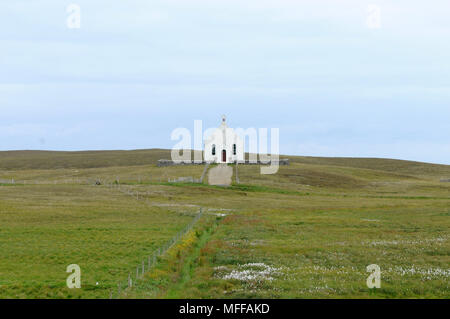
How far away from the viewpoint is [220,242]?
128 feet

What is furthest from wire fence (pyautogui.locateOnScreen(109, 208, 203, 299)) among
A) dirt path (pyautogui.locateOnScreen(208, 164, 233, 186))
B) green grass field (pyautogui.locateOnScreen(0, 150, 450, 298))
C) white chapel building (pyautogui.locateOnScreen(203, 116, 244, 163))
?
white chapel building (pyautogui.locateOnScreen(203, 116, 244, 163))

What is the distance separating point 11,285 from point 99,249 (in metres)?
9.93

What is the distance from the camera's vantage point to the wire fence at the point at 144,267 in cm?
2547

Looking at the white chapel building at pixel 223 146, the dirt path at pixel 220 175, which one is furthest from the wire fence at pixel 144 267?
the white chapel building at pixel 223 146

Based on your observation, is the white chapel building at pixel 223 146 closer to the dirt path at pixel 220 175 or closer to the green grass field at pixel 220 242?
the dirt path at pixel 220 175

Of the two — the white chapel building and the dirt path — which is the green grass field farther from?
the white chapel building

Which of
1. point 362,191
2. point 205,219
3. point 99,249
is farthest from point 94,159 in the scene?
point 99,249

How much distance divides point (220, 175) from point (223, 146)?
739 inches

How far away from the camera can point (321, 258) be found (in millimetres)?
33156

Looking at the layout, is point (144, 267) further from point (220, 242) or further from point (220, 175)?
point (220, 175)

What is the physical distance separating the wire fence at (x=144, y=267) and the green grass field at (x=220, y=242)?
0.36 meters

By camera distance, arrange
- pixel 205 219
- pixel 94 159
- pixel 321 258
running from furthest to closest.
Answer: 1. pixel 94 159
2. pixel 205 219
3. pixel 321 258

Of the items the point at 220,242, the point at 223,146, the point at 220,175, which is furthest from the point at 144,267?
the point at 223,146
